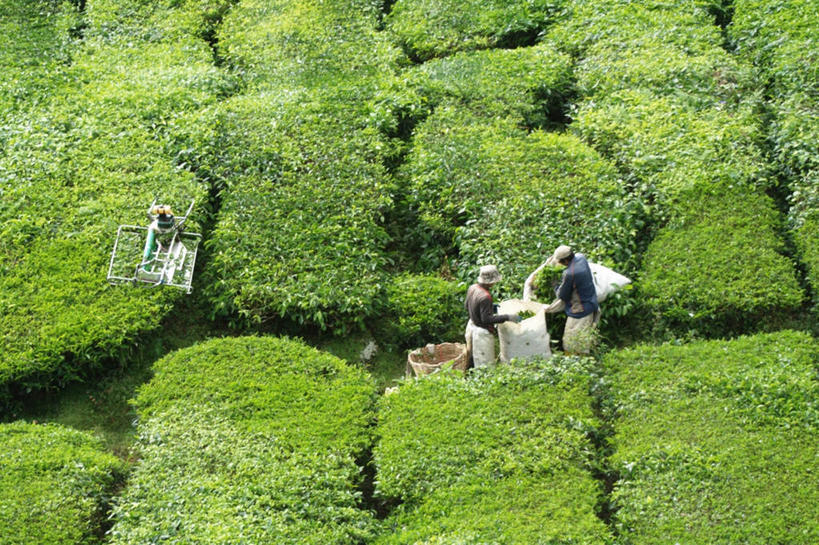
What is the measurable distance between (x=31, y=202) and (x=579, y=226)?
8770 millimetres

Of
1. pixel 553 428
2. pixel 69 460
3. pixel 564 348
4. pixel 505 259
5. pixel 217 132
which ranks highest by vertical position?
pixel 217 132

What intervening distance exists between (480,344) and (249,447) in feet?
10.4

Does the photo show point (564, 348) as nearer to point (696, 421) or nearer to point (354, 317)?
point (696, 421)

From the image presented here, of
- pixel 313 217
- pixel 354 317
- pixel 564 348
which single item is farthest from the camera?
pixel 313 217

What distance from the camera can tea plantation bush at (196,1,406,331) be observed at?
1424 centimetres

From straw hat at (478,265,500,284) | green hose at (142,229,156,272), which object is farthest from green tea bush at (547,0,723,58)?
green hose at (142,229,156,272)

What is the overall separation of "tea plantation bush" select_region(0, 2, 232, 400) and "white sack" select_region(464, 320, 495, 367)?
4573 mm

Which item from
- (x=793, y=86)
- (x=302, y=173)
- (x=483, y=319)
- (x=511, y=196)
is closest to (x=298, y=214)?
(x=302, y=173)

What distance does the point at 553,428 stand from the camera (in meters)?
11.6

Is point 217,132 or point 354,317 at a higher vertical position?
point 217,132

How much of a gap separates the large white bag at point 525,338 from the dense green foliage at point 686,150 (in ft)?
5.98

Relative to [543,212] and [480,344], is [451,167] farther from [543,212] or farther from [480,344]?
[480,344]

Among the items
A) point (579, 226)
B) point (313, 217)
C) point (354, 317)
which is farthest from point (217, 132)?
point (579, 226)

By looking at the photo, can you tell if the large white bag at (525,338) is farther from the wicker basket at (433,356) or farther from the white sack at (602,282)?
the wicker basket at (433,356)
